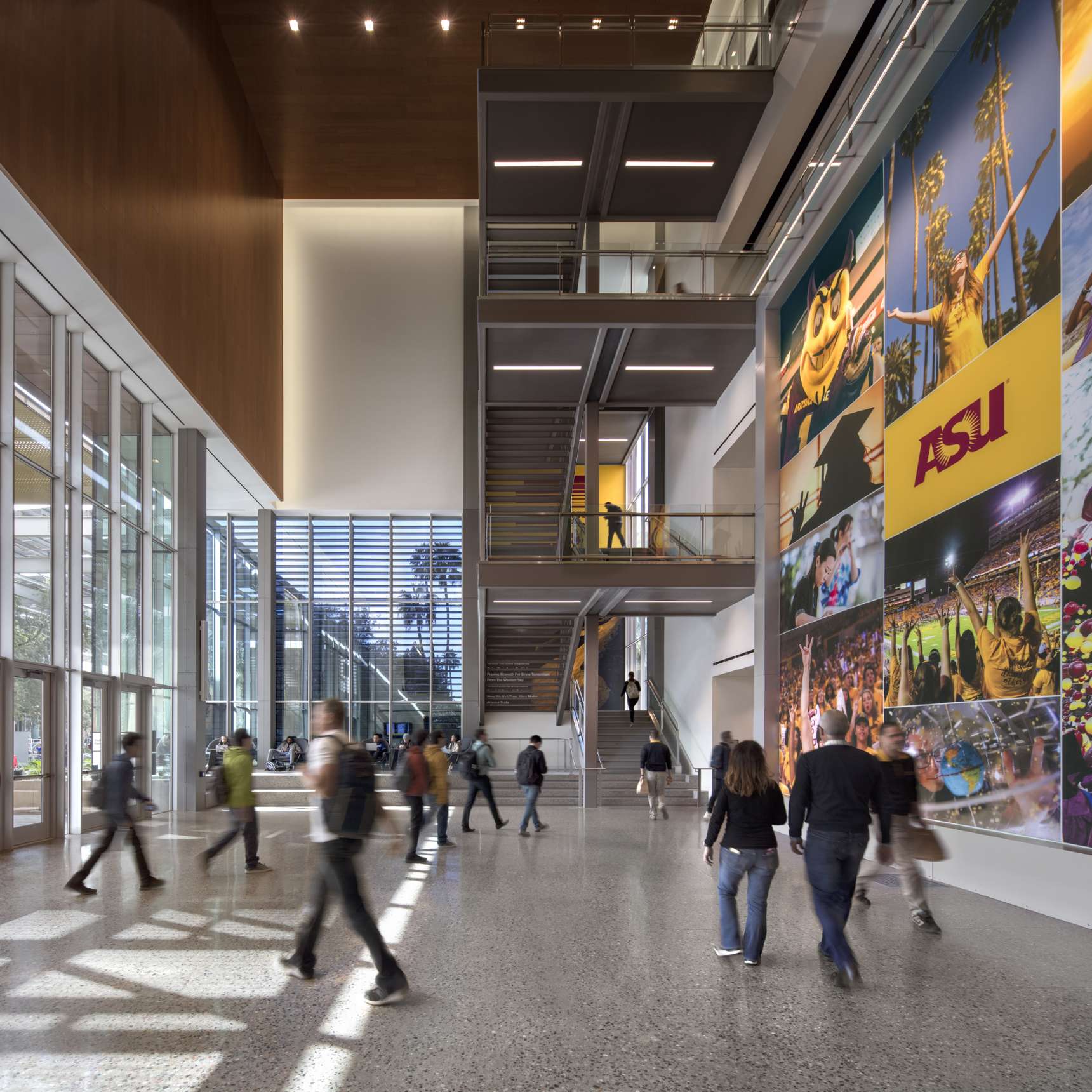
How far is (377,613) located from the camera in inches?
1251

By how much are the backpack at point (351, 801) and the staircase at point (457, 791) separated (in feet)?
44.2

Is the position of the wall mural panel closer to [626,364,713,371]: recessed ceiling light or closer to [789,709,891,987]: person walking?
[789,709,891,987]: person walking

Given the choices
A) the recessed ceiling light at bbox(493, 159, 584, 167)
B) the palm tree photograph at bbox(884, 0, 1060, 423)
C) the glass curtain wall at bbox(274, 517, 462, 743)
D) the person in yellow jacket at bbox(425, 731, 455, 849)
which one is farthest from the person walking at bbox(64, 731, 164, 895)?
the glass curtain wall at bbox(274, 517, 462, 743)

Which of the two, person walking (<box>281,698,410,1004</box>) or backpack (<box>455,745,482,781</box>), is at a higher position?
person walking (<box>281,698,410,1004</box>)

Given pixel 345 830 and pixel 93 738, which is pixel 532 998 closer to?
pixel 345 830

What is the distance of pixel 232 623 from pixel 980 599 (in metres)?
25.5

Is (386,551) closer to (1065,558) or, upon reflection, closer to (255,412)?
(255,412)

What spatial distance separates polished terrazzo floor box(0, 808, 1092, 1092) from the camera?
14.8 ft

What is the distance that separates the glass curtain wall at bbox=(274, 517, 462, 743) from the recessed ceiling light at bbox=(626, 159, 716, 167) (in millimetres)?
15841

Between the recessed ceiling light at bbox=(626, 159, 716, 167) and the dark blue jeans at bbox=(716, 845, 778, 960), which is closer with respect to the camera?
the dark blue jeans at bbox=(716, 845, 778, 960)

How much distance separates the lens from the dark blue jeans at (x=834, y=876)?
6.01 metres

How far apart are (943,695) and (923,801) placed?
1158 millimetres

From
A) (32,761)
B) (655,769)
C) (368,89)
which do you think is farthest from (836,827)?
(368,89)

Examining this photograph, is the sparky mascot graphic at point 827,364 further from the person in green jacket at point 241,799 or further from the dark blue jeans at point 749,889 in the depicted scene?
the person in green jacket at point 241,799
